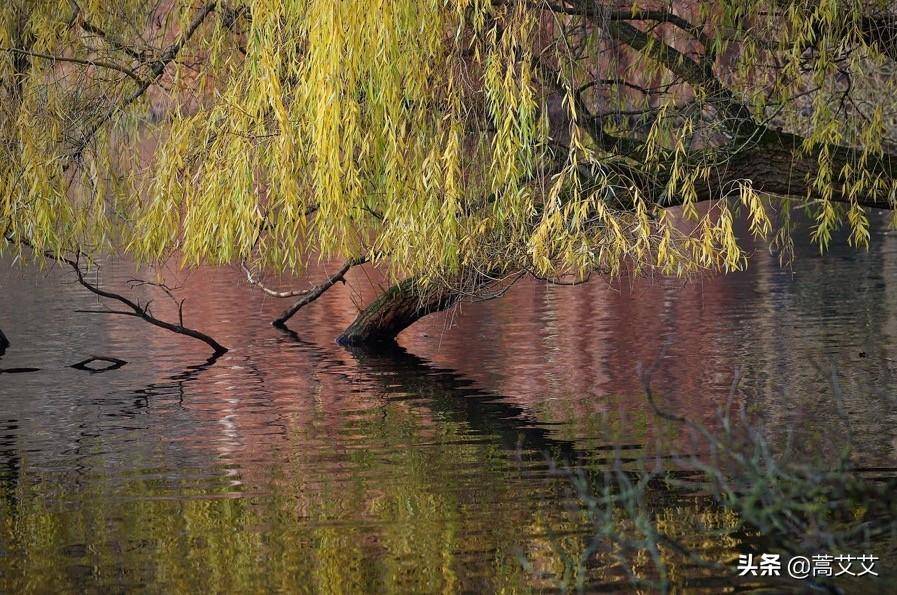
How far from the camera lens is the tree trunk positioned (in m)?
14.2

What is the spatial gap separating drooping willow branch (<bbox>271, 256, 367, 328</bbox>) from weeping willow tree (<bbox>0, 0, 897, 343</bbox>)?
90 cm

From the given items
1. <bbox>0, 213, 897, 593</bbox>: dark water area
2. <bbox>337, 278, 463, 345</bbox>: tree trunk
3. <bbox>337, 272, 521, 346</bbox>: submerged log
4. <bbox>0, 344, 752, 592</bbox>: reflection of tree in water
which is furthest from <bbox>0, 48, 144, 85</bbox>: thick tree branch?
<bbox>337, 278, 463, 345</bbox>: tree trunk

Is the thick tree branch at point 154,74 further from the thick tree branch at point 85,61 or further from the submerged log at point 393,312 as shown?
the submerged log at point 393,312

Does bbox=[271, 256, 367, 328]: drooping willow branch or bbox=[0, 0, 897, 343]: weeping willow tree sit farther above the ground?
bbox=[0, 0, 897, 343]: weeping willow tree

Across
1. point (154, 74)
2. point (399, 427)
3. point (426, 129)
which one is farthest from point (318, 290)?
point (426, 129)

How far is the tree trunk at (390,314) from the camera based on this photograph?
14.2m

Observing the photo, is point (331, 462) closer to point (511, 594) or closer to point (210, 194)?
point (210, 194)

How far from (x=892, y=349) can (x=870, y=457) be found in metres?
4.90

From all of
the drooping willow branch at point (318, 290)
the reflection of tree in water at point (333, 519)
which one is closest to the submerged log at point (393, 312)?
the drooping willow branch at point (318, 290)

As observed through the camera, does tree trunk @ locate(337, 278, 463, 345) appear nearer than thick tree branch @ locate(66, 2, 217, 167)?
No

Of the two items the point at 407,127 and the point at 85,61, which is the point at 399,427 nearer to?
the point at 407,127

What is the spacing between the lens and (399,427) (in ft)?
35.3

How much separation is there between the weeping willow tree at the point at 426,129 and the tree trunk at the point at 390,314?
1.08 meters

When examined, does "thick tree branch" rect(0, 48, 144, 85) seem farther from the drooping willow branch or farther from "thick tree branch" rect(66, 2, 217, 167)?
the drooping willow branch
